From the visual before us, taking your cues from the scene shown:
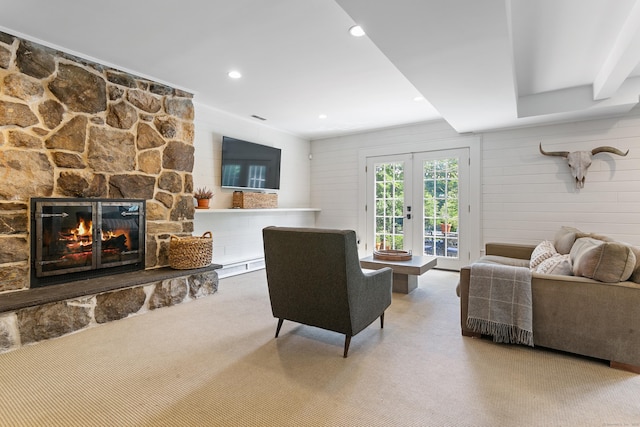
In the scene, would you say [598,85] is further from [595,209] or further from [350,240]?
[350,240]

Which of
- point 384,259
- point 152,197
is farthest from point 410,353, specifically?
point 152,197

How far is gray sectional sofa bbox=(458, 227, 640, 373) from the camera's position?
2162 mm

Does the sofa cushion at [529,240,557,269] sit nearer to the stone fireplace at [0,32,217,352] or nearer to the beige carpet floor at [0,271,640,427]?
the beige carpet floor at [0,271,640,427]

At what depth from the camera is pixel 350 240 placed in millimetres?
2201

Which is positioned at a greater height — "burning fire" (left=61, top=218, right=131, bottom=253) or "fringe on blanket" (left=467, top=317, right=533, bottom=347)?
"burning fire" (left=61, top=218, right=131, bottom=253)

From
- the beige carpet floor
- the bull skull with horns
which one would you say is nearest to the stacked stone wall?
the beige carpet floor

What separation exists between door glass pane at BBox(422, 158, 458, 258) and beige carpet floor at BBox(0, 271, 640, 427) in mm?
2593

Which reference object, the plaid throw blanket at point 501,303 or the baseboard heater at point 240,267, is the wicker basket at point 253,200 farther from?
the plaid throw blanket at point 501,303

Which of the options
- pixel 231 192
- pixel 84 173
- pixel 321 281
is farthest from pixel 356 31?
pixel 231 192

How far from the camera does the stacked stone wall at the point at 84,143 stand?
2.71 m

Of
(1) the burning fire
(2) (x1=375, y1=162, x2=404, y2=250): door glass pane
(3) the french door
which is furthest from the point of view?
(2) (x1=375, y1=162, x2=404, y2=250): door glass pane

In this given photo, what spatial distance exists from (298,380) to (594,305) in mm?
2046

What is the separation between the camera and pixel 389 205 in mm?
5859

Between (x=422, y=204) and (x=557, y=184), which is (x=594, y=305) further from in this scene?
(x=422, y=204)
